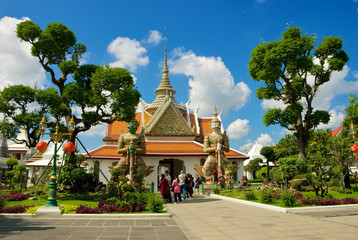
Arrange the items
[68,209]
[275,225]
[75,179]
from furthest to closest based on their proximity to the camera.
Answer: [75,179]
[68,209]
[275,225]

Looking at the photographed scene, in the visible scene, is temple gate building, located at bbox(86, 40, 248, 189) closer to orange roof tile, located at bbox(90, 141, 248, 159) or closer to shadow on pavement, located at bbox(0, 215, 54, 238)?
orange roof tile, located at bbox(90, 141, 248, 159)

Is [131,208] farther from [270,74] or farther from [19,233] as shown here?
[270,74]

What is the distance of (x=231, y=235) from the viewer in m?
5.70

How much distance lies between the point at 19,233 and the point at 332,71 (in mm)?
18924

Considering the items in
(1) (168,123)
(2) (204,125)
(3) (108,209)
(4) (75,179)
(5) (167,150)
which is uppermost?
(2) (204,125)

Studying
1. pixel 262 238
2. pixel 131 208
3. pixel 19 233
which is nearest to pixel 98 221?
pixel 131 208

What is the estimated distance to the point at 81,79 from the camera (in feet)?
49.5

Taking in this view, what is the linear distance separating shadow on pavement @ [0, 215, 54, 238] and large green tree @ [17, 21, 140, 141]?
22.8 feet

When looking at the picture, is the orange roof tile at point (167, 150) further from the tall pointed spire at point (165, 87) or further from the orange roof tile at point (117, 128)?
the tall pointed spire at point (165, 87)

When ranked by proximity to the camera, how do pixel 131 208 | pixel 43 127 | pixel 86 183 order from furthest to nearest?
pixel 86 183 < pixel 43 127 < pixel 131 208

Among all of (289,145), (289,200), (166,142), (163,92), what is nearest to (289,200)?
(289,200)

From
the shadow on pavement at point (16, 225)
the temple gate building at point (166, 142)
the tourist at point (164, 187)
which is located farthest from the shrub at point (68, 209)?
the temple gate building at point (166, 142)

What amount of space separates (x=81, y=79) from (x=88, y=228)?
1050 cm

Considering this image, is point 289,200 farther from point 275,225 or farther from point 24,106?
point 24,106
